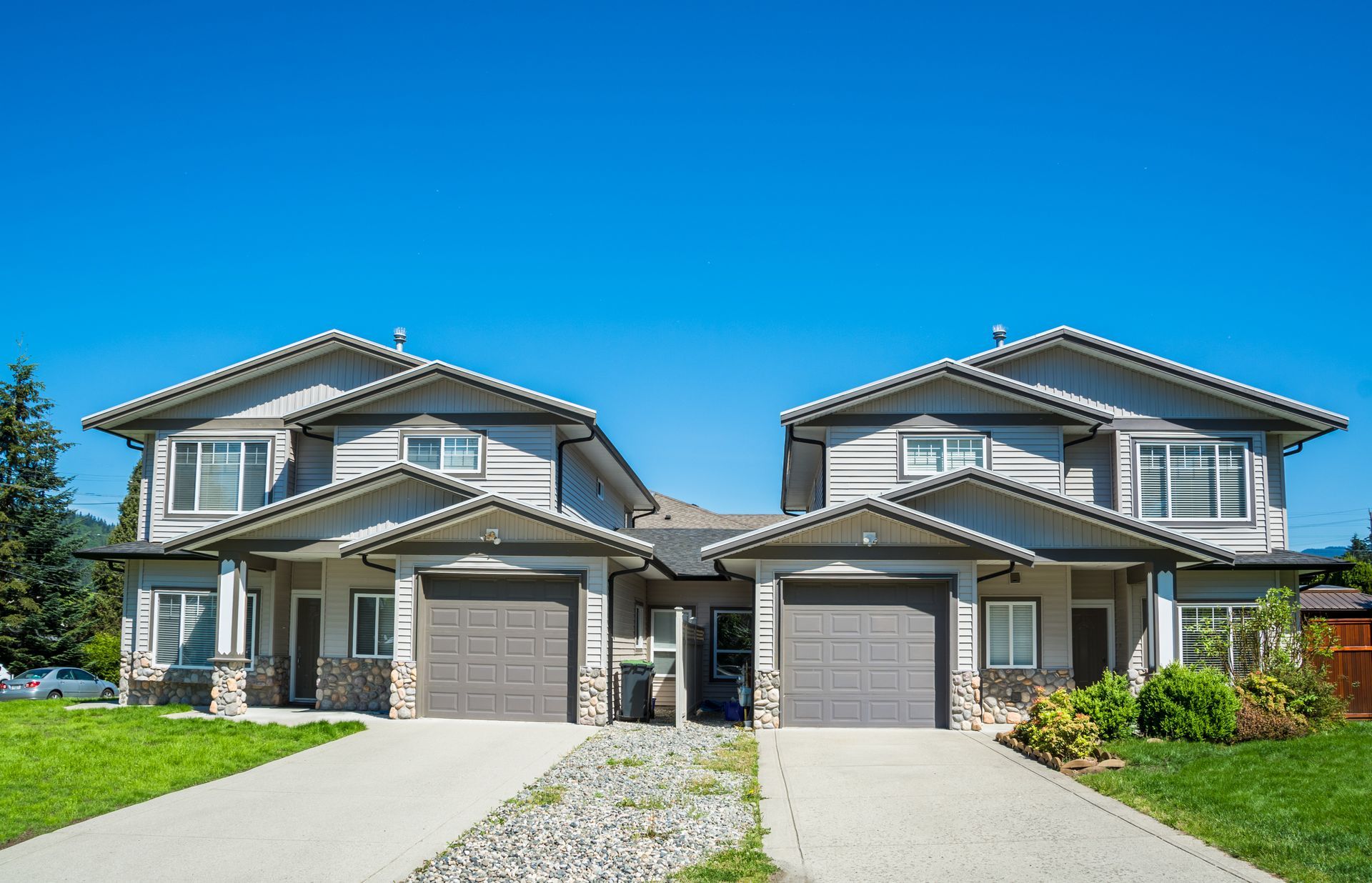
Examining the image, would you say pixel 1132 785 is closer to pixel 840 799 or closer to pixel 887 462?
pixel 840 799

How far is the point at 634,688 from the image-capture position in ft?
Result: 66.6

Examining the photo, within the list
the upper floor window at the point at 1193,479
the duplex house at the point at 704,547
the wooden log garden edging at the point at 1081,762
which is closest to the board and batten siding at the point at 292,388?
the duplex house at the point at 704,547

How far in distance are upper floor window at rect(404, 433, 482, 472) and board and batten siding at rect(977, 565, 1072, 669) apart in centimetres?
955

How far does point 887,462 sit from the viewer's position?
2125 cm

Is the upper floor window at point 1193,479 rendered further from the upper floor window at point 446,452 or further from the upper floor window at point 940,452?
the upper floor window at point 446,452

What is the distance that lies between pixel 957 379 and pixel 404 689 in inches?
444

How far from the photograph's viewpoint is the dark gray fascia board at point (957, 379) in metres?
20.8

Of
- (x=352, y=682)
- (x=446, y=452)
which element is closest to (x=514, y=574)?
(x=446, y=452)

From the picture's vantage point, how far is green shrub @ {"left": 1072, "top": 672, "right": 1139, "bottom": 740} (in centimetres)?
1571

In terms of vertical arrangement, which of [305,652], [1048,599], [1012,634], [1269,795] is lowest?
[1269,795]

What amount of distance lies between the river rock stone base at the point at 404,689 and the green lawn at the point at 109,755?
1.33 m

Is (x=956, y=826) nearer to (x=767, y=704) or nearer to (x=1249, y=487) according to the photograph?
(x=767, y=704)

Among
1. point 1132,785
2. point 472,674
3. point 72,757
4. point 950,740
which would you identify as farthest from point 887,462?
point 72,757

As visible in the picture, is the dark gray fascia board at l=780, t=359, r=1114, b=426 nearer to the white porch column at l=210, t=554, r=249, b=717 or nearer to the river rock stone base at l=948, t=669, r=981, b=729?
the river rock stone base at l=948, t=669, r=981, b=729
